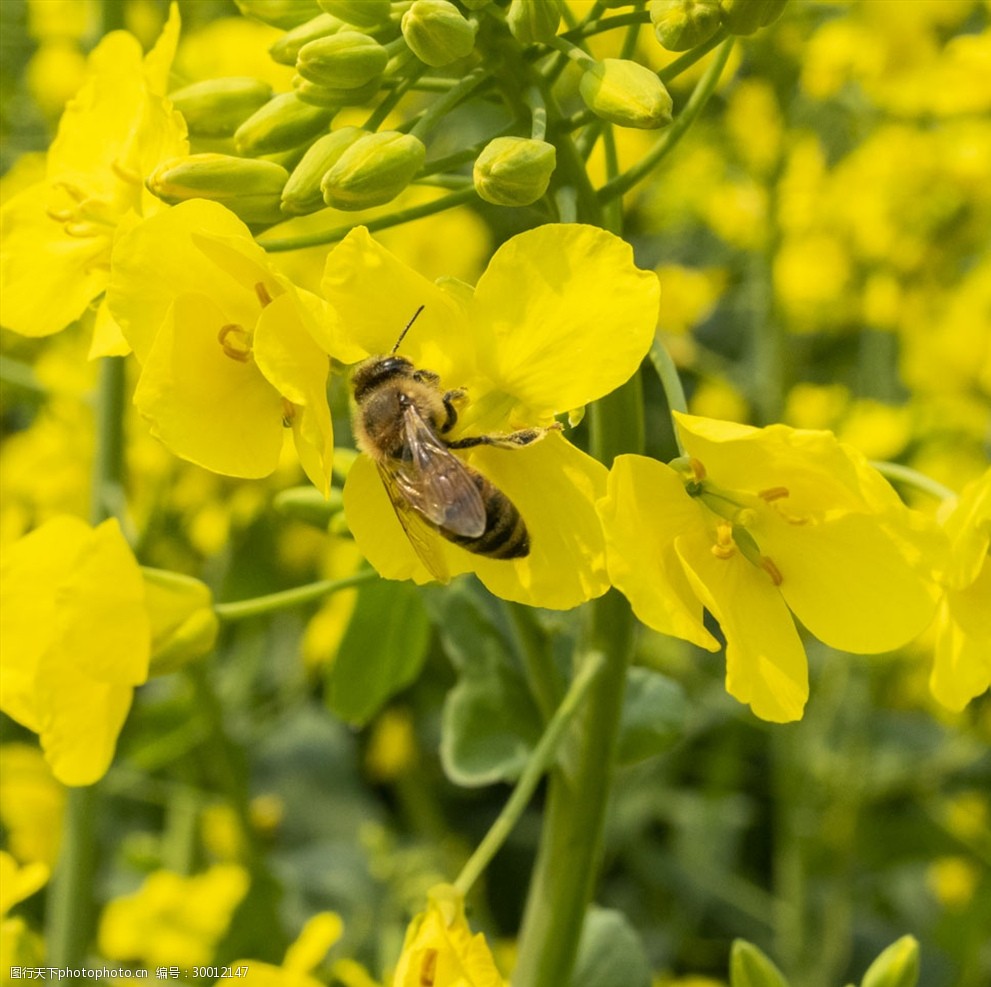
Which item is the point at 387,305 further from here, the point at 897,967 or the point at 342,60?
the point at 897,967

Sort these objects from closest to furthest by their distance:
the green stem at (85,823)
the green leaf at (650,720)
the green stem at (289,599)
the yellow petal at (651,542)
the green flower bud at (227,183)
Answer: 1. the yellow petal at (651,542)
2. the green flower bud at (227,183)
3. the green stem at (289,599)
4. the green leaf at (650,720)
5. the green stem at (85,823)

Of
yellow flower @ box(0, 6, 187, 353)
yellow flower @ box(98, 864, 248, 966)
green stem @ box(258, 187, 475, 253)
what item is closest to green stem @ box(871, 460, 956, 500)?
green stem @ box(258, 187, 475, 253)

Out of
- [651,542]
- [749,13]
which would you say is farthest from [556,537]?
[749,13]

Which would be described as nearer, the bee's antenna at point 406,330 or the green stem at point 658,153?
the bee's antenna at point 406,330

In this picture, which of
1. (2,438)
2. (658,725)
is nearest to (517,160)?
(658,725)

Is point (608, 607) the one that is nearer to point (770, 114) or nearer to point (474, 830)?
point (474, 830)

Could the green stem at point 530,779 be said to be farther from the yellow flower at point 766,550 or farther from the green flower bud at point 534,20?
the green flower bud at point 534,20

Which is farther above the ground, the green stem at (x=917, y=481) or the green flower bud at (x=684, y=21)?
the green flower bud at (x=684, y=21)

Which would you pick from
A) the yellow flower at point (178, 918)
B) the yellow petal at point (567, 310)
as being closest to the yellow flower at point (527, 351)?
the yellow petal at point (567, 310)
